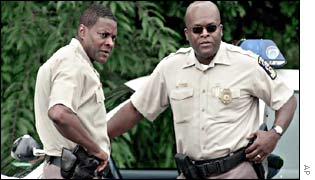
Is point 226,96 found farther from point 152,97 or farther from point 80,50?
point 80,50

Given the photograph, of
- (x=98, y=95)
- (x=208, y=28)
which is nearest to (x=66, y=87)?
(x=98, y=95)

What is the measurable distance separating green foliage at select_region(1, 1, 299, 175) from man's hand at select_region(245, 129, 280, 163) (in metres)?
3.27

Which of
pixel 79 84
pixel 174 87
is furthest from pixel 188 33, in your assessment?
pixel 79 84

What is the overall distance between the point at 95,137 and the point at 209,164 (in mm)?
543

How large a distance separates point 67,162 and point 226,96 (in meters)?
0.79

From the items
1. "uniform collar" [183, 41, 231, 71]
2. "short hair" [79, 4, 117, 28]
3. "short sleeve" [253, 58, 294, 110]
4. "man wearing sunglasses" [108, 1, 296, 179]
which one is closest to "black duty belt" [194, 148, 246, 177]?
"man wearing sunglasses" [108, 1, 296, 179]

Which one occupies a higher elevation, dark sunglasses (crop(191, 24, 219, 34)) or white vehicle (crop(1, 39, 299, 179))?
dark sunglasses (crop(191, 24, 219, 34))

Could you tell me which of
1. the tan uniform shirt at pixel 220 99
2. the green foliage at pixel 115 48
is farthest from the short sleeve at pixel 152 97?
the green foliage at pixel 115 48

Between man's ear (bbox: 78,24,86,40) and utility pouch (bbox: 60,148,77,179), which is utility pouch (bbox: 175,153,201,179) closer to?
utility pouch (bbox: 60,148,77,179)

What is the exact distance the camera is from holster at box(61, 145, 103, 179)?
159 inches

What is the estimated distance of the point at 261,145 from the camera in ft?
13.5

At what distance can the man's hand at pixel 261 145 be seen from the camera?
13.5ft

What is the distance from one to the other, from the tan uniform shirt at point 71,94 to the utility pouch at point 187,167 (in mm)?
346

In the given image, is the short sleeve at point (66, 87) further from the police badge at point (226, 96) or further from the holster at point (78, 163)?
the police badge at point (226, 96)
